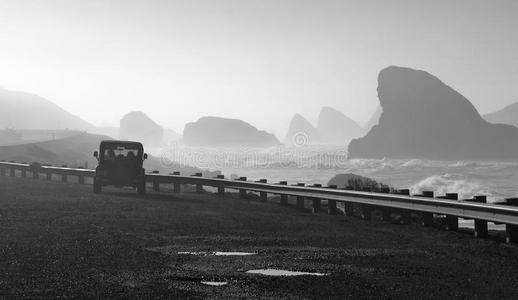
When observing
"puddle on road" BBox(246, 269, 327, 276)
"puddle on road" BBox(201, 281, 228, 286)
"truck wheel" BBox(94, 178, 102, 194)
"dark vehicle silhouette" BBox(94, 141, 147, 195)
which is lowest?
"puddle on road" BBox(201, 281, 228, 286)

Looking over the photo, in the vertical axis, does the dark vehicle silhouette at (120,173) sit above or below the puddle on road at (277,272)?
above

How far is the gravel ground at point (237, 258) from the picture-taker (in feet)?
23.8

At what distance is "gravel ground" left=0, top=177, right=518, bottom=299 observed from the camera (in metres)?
7.27

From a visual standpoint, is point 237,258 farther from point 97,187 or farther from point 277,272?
point 97,187

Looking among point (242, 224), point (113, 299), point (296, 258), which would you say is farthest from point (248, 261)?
point (242, 224)

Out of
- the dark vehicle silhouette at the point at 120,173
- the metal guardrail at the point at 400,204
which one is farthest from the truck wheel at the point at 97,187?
the metal guardrail at the point at 400,204

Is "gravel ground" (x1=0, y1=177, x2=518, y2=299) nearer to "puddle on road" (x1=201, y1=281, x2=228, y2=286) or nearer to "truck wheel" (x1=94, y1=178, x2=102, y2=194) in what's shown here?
"puddle on road" (x1=201, y1=281, x2=228, y2=286)

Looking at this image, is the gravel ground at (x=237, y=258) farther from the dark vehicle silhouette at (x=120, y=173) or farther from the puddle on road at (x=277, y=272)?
the dark vehicle silhouette at (x=120, y=173)

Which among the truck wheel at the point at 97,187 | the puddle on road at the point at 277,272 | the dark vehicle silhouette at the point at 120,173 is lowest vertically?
the puddle on road at the point at 277,272

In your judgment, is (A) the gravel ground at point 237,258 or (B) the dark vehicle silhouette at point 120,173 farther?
(B) the dark vehicle silhouette at point 120,173

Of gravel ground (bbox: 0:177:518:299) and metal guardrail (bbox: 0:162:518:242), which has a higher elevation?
metal guardrail (bbox: 0:162:518:242)

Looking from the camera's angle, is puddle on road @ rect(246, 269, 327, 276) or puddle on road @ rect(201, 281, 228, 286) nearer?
puddle on road @ rect(201, 281, 228, 286)

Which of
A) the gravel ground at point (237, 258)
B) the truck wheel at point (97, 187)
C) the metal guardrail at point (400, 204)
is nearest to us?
the gravel ground at point (237, 258)

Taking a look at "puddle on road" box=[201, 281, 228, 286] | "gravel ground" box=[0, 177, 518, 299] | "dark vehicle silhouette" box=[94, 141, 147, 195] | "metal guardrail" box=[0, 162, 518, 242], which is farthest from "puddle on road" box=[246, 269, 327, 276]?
"dark vehicle silhouette" box=[94, 141, 147, 195]
